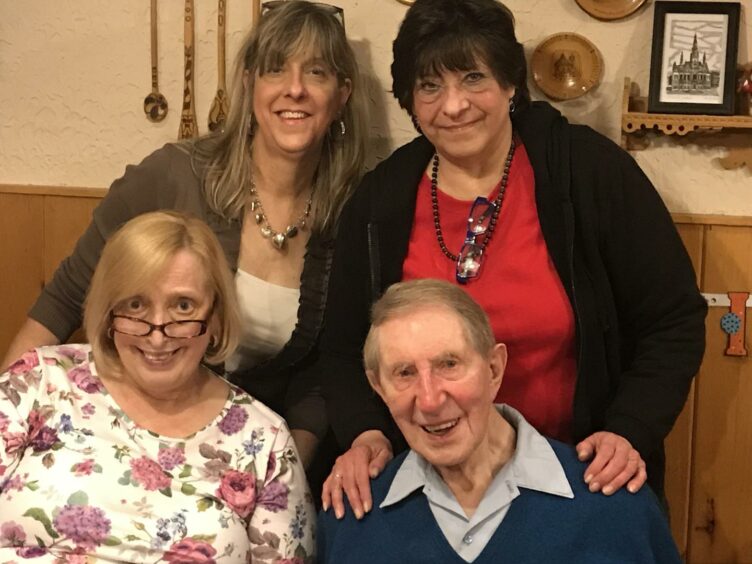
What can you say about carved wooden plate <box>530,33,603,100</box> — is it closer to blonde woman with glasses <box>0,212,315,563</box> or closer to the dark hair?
the dark hair

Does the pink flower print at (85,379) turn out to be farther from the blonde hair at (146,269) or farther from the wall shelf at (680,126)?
the wall shelf at (680,126)

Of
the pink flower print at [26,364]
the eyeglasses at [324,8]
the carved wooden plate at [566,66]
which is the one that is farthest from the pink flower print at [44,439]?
the carved wooden plate at [566,66]

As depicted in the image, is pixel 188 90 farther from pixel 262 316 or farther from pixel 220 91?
pixel 262 316

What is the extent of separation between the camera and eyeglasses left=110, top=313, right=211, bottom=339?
1.76m

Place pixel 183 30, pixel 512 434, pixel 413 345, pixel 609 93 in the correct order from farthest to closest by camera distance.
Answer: pixel 183 30
pixel 609 93
pixel 512 434
pixel 413 345

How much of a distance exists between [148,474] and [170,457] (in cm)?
5

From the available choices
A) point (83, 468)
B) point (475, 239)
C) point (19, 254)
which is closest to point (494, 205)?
point (475, 239)

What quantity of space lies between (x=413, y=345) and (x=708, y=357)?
95cm

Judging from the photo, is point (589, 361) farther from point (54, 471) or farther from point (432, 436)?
point (54, 471)

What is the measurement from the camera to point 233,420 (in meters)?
1.85

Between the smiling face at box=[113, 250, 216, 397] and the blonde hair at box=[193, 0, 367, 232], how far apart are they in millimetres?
395

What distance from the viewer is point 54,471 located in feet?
5.69

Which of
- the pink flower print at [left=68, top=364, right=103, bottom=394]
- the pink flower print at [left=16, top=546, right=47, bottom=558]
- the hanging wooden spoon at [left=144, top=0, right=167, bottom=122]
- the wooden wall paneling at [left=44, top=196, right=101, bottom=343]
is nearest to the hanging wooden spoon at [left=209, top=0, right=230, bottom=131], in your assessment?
the hanging wooden spoon at [left=144, top=0, right=167, bottom=122]

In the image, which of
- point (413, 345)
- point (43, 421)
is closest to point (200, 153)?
point (43, 421)
